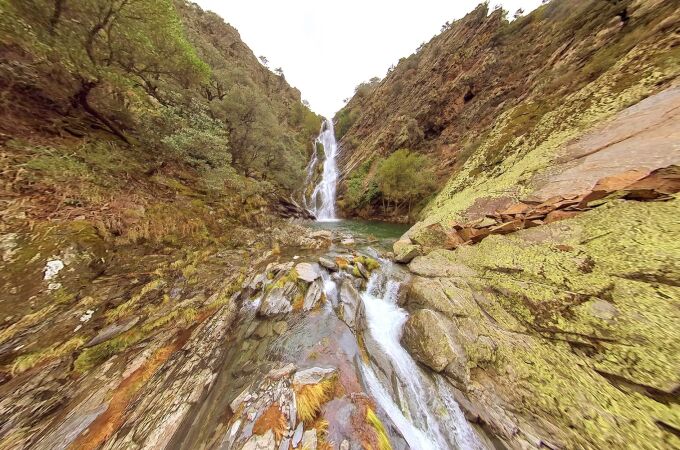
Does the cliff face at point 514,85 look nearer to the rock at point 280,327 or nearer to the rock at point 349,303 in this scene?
the rock at point 349,303

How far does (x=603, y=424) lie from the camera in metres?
2.73

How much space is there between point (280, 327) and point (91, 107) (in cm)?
1001

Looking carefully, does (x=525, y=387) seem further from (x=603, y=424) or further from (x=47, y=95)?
(x=47, y=95)

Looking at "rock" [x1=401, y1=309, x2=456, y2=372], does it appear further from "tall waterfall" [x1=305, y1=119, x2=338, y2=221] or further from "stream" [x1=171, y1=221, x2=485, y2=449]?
"tall waterfall" [x1=305, y1=119, x2=338, y2=221]

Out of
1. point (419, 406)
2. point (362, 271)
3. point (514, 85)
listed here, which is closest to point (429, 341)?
point (419, 406)

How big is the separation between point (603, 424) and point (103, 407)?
7.04 m

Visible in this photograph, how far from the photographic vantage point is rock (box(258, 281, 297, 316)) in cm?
552

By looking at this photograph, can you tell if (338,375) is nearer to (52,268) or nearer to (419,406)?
(419,406)

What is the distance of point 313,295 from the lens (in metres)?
6.05

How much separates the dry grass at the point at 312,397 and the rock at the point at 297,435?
0.28 ft

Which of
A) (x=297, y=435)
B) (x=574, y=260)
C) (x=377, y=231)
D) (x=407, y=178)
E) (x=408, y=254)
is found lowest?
(x=377, y=231)

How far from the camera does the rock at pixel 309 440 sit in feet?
8.61

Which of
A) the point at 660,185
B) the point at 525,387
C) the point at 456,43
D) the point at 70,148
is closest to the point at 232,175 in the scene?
the point at 70,148

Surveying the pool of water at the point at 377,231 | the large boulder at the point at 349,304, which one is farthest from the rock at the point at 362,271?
the pool of water at the point at 377,231
